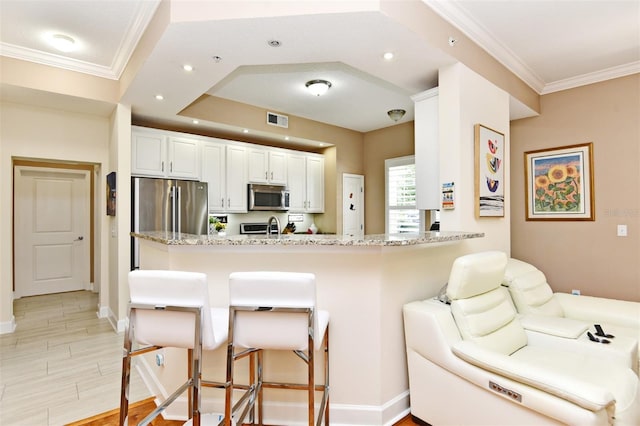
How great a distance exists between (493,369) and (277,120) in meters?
4.23

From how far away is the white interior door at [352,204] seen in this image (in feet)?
19.3

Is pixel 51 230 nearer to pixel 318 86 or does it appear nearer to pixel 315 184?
pixel 315 184

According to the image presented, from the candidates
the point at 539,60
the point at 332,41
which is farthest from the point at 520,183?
the point at 332,41

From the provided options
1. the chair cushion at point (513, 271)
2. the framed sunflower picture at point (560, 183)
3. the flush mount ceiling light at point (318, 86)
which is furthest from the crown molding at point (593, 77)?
the flush mount ceiling light at point (318, 86)

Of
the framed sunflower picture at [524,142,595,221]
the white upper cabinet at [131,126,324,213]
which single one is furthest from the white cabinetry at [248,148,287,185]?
the framed sunflower picture at [524,142,595,221]

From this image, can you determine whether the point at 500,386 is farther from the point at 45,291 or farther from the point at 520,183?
the point at 45,291

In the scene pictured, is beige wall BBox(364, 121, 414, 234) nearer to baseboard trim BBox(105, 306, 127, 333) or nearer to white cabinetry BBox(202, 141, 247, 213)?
white cabinetry BBox(202, 141, 247, 213)

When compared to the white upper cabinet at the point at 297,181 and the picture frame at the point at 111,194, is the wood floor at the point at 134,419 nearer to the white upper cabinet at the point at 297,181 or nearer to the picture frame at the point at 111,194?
the picture frame at the point at 111,194

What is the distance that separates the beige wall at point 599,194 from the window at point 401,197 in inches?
64.7

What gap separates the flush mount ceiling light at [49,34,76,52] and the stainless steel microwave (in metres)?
2.54

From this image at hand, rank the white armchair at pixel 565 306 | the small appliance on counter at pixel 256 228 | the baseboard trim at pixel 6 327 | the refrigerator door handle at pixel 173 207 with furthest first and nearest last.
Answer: the small appliance on counter at pixel 256 228, the refrigerator door handle at pixel 173 207, the baseboard trim at pixel 6 327, the white armchair at pixel 565 306

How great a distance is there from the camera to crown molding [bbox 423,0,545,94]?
243 centimetres

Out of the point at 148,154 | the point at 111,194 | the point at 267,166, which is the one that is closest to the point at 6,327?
the point at 111,194

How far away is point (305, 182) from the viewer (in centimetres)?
568
